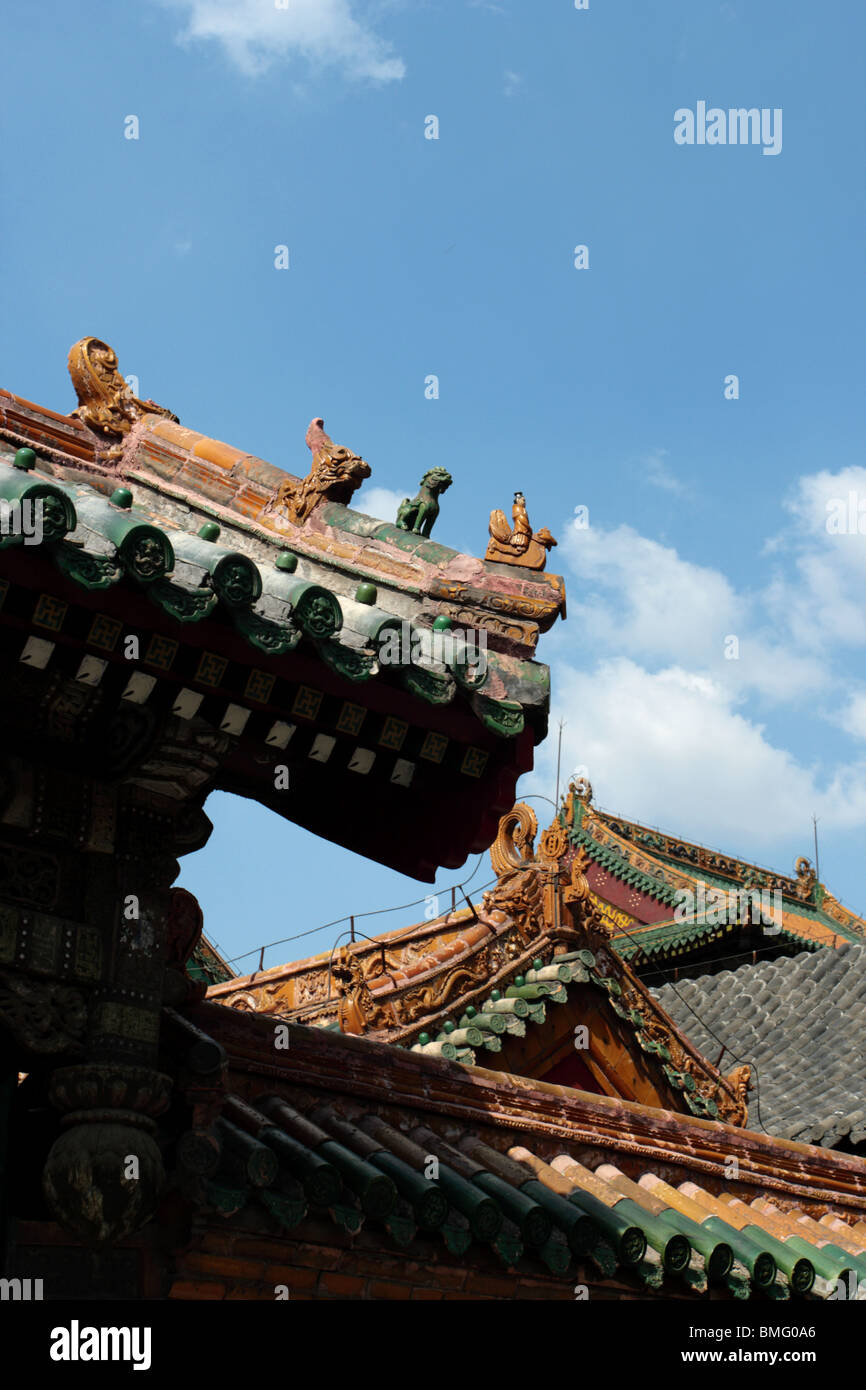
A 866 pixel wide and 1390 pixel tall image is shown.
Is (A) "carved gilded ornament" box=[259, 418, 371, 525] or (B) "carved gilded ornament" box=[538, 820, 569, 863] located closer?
(A) "carved gilded ornament" box=[259, 418, 371, 525]

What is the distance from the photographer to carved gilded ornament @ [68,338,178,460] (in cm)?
757

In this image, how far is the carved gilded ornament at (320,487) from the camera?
24.8ft

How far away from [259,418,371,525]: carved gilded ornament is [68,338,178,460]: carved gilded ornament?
30.6 inches

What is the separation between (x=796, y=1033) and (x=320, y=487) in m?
13.7

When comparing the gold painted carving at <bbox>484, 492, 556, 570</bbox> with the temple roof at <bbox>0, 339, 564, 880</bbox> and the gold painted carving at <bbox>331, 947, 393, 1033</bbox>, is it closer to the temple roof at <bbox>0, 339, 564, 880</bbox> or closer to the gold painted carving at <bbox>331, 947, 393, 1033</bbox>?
the temple roof at <bbox>0, 339, 564, 880</bbox>

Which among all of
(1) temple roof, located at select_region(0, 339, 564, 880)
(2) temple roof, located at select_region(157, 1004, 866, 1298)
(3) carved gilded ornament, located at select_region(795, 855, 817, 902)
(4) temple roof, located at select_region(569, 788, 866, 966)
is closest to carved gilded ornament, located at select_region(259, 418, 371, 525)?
(1) temple roof, located at select_region(0, 339, 564, 880)

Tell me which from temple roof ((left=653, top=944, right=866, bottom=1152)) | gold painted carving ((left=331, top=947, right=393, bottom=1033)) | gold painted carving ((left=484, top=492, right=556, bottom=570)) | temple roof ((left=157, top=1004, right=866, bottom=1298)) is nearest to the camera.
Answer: temple roof ((left=157, top=1004, right=866, bottom=1298))

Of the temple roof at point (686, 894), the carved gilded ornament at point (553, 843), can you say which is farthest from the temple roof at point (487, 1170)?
the temple roof at point (686, 894)

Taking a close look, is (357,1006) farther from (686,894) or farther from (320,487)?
(686,894)

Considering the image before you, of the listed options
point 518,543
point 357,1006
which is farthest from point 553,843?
point 518,543

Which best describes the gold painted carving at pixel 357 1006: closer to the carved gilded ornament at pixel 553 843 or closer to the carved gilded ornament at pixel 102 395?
the carved gilded ornament at pixel 553 843

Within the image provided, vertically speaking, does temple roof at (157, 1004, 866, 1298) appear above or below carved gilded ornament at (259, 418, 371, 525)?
below

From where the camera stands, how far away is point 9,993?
5953 millimetres

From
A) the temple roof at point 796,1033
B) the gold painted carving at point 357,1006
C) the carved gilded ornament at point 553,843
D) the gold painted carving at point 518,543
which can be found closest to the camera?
the gold painted carving at point 518,543
